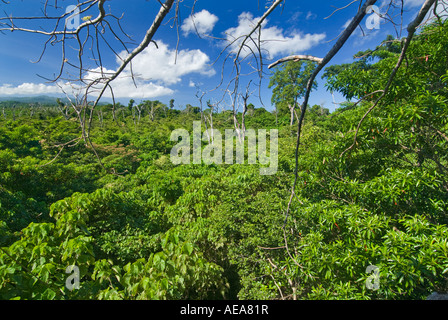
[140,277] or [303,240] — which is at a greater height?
[303,240]

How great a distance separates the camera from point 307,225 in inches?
124

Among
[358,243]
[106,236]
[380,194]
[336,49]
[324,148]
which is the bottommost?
[106,236]

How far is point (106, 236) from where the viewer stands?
12.8ft

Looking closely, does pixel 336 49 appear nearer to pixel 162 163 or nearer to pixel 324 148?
pixel 324 148

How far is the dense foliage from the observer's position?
197cm

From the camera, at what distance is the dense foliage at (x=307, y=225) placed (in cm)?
197

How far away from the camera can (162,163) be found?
11711mm

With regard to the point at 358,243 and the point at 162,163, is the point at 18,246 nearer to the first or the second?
the point at 358,243

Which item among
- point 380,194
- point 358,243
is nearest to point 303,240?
point 358,243

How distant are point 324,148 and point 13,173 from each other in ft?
27.8

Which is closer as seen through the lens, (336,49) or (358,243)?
(336,49)
